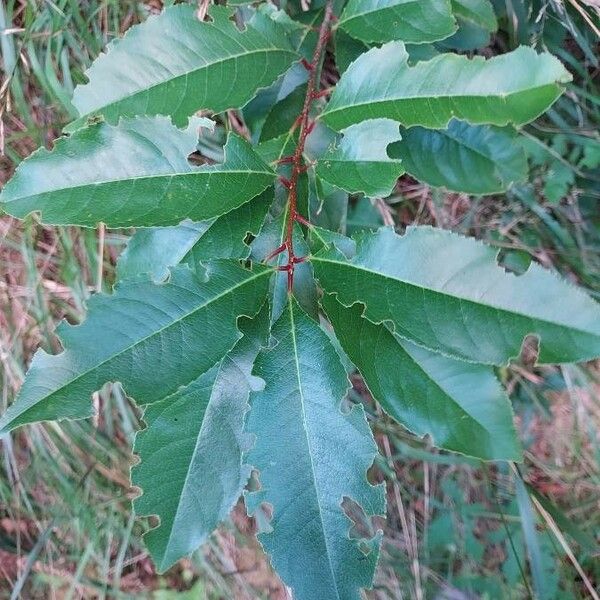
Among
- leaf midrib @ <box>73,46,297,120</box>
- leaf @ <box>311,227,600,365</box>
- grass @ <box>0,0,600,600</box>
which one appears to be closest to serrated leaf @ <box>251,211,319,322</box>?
leaf @ <box>311,227,600,365</box>

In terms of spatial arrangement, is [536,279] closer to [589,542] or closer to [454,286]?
[454,286]

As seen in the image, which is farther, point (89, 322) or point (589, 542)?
point (589, 542)

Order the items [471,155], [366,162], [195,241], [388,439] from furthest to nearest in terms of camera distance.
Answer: [388,439] → [471,155] → [195,241] → [366,162]

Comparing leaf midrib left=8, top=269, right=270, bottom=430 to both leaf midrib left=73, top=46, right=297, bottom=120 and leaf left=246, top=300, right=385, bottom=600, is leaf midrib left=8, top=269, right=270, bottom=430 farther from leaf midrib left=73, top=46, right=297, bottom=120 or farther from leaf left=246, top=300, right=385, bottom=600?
leaf midrib left=73, top=46, right=297, bottom=120

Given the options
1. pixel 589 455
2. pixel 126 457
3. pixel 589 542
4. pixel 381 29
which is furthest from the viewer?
pixel 589 455

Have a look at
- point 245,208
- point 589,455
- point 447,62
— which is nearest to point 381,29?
point 447,62

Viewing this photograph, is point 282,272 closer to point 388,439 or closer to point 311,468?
point 311,468

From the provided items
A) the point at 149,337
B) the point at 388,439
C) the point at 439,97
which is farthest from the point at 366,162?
the point at 388,439
